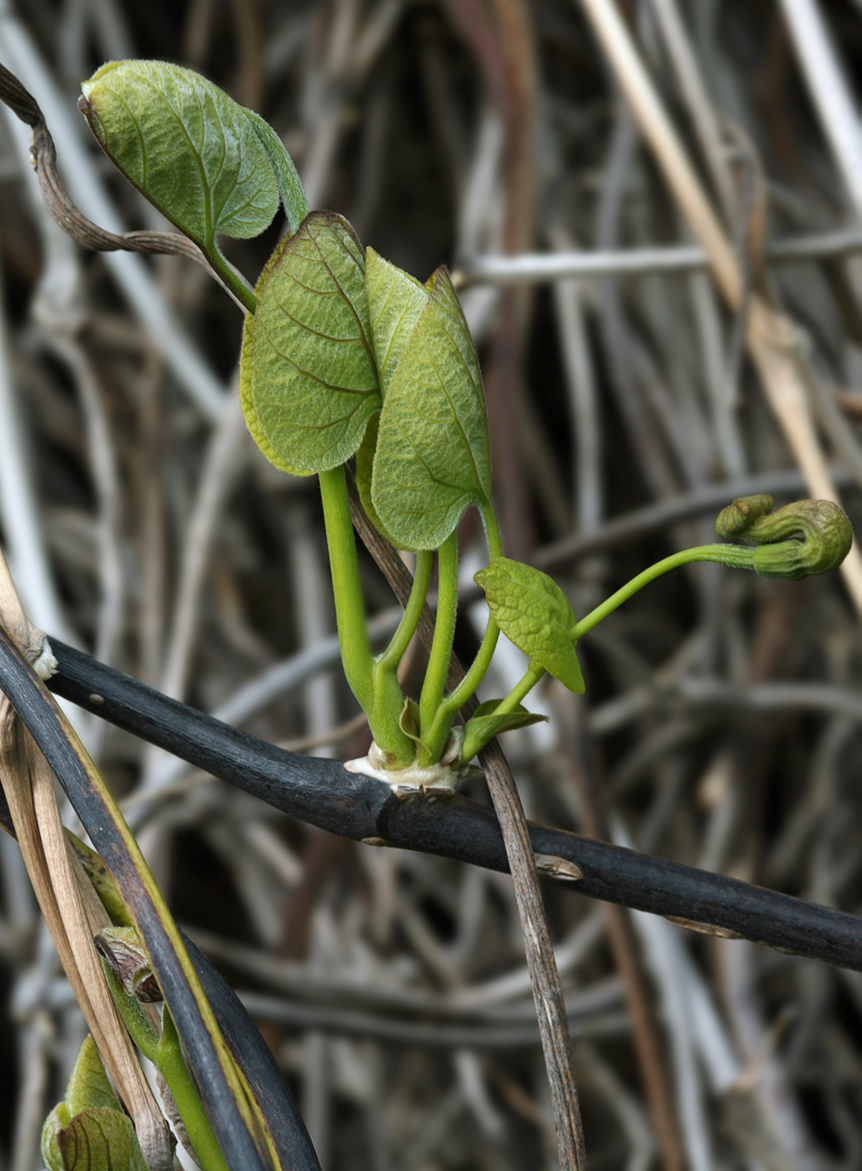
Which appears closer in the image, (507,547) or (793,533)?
(793,533)

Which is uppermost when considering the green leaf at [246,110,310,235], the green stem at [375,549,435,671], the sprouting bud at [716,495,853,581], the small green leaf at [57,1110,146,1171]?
the green leaf at [246,110,310,235]

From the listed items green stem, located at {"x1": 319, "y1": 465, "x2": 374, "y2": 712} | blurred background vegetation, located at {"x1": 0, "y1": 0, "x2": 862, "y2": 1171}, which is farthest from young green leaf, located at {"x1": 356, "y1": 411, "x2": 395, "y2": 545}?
blurred background vegetation, located at {"x1": 0, "y1": 0, "x2": 862, "y2": 1171}

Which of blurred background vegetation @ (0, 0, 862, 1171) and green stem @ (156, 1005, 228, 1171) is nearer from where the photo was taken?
green stem @ (156, 1005, 228, 1171)

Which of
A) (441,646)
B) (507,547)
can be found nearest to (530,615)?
(441,646)

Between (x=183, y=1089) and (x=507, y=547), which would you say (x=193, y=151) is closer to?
(x=183, y=1089)

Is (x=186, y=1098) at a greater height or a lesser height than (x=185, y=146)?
lesser

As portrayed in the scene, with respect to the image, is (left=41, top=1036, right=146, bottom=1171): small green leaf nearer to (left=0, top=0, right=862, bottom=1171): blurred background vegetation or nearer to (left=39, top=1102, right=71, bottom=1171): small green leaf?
(left=39, top=1102, right=71, bottom=1171): small green leaf

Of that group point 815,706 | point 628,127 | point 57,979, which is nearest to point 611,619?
point 815,706
